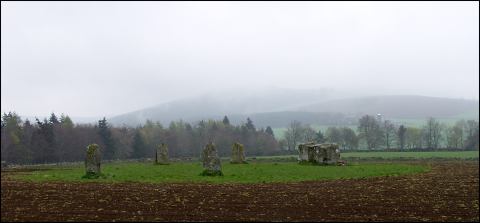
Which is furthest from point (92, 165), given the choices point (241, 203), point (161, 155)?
point (161, 155)

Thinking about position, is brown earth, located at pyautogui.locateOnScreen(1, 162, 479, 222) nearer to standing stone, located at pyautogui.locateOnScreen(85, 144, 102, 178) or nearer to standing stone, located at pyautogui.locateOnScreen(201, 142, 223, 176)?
standing stone, located at pyautogui.locateOnScreen(85, 144, 102, 178)

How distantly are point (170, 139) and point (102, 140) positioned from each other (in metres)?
24.3

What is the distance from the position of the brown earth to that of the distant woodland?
151 feet

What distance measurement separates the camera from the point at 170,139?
4658 inches

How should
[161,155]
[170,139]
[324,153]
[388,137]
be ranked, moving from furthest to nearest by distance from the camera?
[388,137], [170,139], [161,155], [324,153]

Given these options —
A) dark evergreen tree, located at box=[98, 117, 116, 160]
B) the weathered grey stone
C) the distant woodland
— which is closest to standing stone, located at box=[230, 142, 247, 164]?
the weathered grey stone

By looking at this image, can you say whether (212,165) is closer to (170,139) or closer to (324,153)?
(324,153)

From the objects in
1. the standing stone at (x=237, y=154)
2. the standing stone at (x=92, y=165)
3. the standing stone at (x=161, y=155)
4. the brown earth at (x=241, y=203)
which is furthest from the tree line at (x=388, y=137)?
the brown earth at (x=241, y=203)

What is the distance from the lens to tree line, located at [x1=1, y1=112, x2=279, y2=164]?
75062 mm

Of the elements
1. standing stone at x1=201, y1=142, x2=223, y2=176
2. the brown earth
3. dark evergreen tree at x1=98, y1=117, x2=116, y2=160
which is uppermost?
dark evergreen tree at x1=98, y1=117, x2=116, y2=160

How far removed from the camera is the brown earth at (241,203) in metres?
18.7

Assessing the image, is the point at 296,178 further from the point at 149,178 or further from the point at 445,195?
the point at 445,195

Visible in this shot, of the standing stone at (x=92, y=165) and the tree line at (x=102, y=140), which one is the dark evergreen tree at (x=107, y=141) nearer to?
the tree line at (x=102, y=140)

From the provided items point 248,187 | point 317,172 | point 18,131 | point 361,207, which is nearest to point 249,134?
point 18,131
